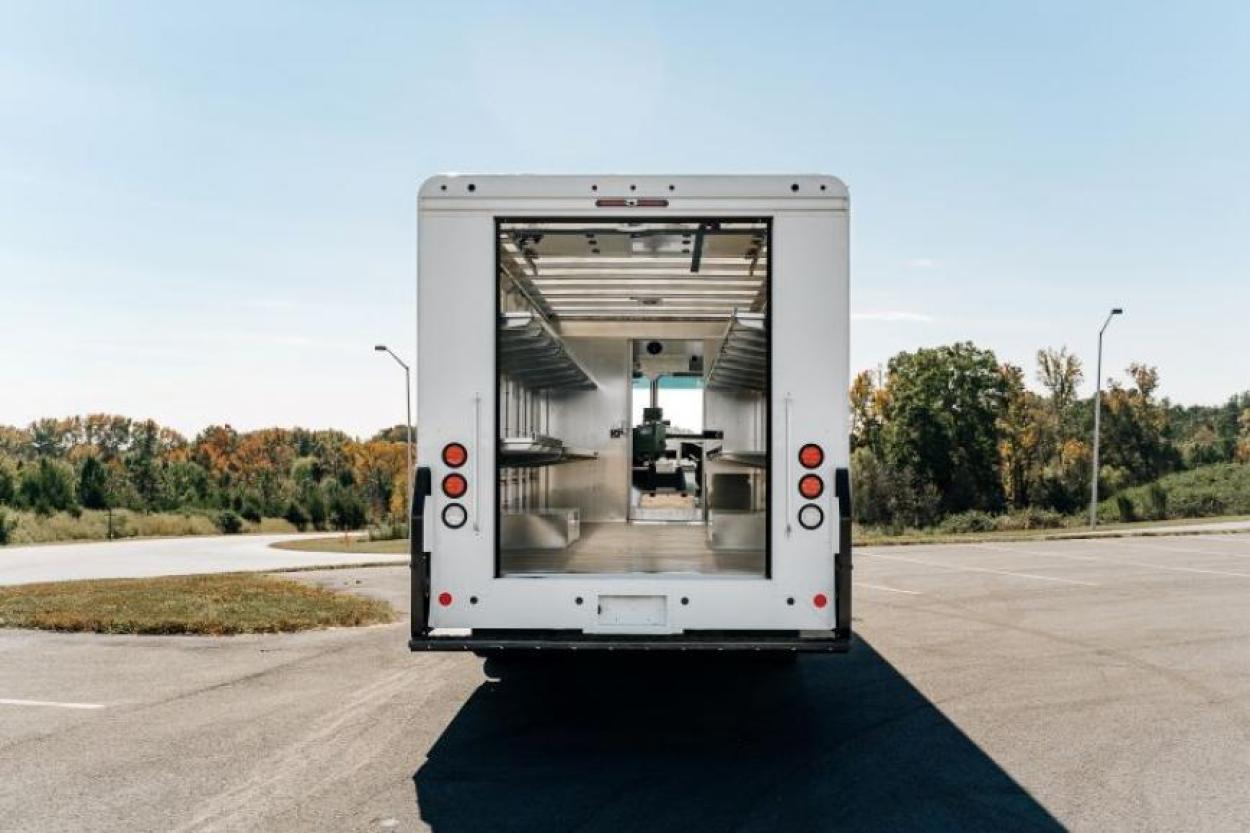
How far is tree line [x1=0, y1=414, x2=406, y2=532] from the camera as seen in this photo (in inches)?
1886

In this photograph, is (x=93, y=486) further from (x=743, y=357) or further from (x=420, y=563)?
(x=420, y=563)

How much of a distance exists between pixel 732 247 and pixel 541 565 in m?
2.85

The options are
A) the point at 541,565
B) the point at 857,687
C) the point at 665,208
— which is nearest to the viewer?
the point at 665,208

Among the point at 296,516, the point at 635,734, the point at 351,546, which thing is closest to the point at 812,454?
the point at 635,734

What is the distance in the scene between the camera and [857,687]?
26.2 feet

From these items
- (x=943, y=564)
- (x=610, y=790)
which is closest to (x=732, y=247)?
(x=610, y=790)

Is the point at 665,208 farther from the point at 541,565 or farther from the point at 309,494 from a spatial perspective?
the point at 309,494

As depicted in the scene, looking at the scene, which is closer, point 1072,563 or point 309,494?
point 1072,563

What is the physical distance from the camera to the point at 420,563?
231 inches

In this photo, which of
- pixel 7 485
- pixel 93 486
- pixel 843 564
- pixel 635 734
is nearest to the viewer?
pixel 843 564

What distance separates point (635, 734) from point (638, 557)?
1683mm

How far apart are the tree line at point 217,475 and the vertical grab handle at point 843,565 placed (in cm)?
4048

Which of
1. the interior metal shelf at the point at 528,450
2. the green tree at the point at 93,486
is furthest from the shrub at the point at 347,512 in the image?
the interior metal shelf at the point at 528,450

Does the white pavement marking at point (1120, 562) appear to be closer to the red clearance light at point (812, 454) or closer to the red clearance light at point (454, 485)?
the red clearance light at point (812, 454)
